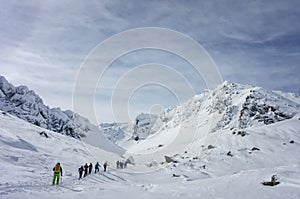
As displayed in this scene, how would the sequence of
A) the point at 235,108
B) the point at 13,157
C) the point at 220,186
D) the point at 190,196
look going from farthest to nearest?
the point at 235,108, the point at 13,157, the point at 220,186, the point at 190,196

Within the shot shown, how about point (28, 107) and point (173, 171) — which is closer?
point (173, 171)

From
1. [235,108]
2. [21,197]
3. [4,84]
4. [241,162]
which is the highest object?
[235,108]

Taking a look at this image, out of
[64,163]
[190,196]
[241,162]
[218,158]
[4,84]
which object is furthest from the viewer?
[4,84]

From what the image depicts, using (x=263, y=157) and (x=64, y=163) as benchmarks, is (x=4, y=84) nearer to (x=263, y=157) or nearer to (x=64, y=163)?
(x=64, y=163)

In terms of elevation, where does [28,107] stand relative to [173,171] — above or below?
above

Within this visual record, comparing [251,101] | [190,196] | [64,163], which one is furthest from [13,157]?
[251,101]

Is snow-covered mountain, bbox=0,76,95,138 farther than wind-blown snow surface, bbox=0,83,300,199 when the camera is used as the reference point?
Result: Yes

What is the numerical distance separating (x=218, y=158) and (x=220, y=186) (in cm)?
2473

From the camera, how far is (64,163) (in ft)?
121

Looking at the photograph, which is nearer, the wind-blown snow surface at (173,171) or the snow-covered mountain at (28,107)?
the wind-blown snow surface at (173,171)

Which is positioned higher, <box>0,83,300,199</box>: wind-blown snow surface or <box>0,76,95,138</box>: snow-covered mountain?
<box>0,76,95,138</box>: snow-covered mountain

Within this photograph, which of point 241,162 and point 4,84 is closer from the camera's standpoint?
point 241,162

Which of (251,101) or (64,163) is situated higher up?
(251,101)

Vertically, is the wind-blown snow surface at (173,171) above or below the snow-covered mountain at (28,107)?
below
